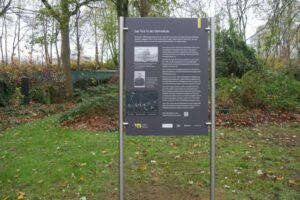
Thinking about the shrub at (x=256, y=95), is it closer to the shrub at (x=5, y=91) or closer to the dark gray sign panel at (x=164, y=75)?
the dark gray sign panel at (x=164, y=75)

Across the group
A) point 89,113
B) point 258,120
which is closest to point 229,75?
point 258,120

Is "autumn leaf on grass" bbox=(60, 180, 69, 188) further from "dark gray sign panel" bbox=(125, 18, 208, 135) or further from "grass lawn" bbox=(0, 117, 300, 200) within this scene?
"dark gray sign panel" bbox=(125, 18, 208, 135)

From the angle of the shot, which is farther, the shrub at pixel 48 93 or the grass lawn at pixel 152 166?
the shrub at pixel 48 93

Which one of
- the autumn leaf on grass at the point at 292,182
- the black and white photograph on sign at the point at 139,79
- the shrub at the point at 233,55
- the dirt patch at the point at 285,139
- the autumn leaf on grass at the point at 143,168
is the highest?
the shrub at the point at 233,55

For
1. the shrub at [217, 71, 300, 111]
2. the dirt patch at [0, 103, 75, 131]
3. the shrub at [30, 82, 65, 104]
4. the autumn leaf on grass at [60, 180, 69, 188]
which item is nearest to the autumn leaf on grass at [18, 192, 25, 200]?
the autumn leaf on grass at [60, 180, 69, 188]

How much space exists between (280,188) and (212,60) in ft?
8.17

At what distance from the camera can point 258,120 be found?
37.7 feet

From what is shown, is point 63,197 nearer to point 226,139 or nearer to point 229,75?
point 226,139

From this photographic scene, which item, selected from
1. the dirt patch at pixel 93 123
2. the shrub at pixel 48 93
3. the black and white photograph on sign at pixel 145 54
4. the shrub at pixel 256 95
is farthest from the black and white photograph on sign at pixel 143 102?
the shrub at pixel 48 93

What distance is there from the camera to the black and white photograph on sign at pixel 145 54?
453 centimetres

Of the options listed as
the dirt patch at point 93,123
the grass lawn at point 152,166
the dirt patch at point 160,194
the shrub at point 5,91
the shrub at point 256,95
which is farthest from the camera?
the shrub at point 5,91

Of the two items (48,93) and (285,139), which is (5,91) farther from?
(285,139)

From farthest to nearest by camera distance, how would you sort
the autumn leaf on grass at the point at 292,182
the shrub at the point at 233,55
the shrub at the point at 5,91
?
the shrub at the point at 5,91, the shrub at the point at 233,55, the autumn leaf on grass at the point at 292,182

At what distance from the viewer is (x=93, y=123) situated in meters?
11.5
